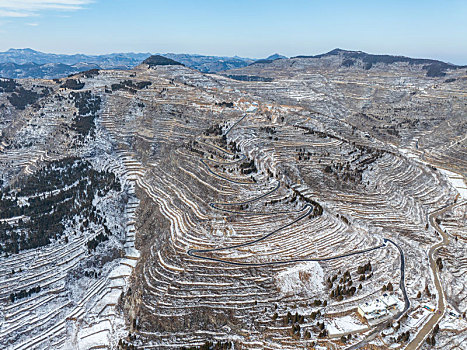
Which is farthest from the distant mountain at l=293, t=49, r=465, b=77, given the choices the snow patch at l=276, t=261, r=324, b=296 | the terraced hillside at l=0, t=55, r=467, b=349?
the snow patch at l=276, t=261, r=324, b=296

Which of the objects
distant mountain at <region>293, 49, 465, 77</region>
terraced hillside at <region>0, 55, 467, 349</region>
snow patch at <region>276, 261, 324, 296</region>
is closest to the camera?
terraced hillside at <region>0, 55, 467, 349</region>

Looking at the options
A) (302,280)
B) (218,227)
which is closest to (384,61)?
(218,227)

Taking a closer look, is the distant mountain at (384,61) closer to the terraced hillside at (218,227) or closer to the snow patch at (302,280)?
the terraced hillside at (218,227)

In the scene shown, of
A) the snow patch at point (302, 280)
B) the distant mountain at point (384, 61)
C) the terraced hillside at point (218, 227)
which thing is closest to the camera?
the terraced hillside at point (218, 227)

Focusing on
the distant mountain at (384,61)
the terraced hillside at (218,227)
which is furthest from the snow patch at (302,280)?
the distant mountain at (384,61)

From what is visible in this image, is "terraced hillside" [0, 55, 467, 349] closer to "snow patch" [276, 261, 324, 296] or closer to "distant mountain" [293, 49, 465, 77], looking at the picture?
"snow patch" [276, 261, 324, 296]

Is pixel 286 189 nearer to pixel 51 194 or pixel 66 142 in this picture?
pixel 51 194

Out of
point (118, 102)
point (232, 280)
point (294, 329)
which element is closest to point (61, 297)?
point (232, 280)

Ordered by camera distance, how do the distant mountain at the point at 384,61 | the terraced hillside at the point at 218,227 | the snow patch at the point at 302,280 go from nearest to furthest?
the terraced hillside at the point at 218,227, the snow patch at the point at 302,280, the distant mountain at the point at 384,61

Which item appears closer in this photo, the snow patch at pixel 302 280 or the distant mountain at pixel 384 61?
the snow patch at pixel 302 280
